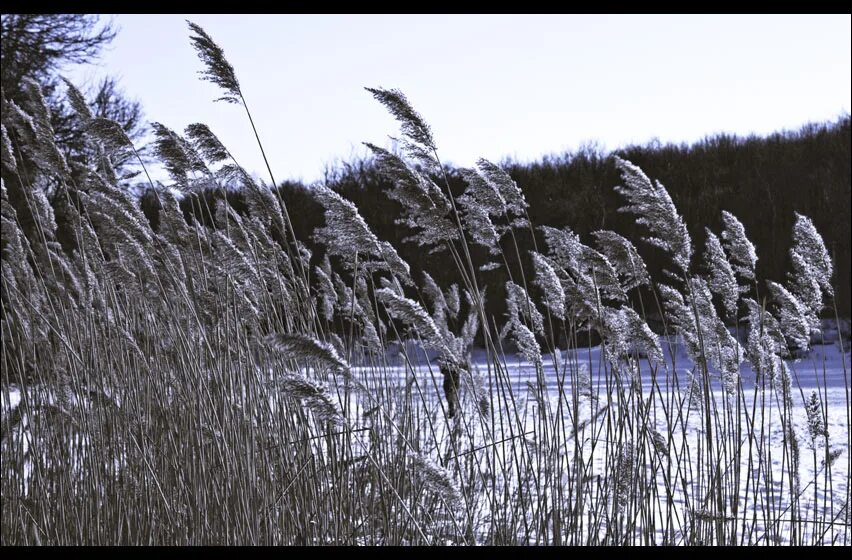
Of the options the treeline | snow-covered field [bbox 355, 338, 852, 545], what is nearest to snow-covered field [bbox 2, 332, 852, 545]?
snow-covered field [bbox 355, 338, 852, 545]

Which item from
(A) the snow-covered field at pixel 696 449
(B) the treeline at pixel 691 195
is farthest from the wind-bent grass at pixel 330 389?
(B) the treeline at pixel 691 195

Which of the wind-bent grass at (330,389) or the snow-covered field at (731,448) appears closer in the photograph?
the wind-bent grass at (330,389)

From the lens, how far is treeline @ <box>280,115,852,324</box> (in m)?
8.20

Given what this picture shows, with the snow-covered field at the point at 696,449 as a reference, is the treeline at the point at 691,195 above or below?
above

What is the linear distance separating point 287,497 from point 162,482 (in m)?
0.41

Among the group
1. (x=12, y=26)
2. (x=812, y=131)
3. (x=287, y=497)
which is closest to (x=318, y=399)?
(x=287, y=497)

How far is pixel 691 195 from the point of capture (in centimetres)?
872

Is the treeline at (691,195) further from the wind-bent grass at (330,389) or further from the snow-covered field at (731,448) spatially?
the wind-bent grass at (330,389)

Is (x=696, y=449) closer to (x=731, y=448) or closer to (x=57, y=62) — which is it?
(x=731, y=448)

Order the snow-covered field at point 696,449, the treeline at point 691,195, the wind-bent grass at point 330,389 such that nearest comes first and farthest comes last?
the wind-bent grass at point 330,389, the snow-covered field at point 696,449, the treeline at point 691,195

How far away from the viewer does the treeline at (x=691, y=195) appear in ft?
26.9

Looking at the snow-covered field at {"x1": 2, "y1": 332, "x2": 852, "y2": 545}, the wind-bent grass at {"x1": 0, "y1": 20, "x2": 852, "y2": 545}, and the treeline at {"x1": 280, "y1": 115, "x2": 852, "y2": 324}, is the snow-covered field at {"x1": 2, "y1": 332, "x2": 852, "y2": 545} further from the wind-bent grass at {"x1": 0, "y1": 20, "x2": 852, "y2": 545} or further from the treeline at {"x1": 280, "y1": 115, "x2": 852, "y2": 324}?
the treeline at {"x1": 280, "y1": 115, "x2": 852, "y2": 324}

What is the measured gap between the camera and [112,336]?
9.46ft
